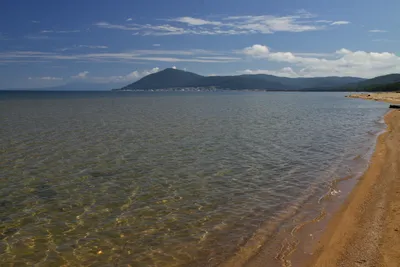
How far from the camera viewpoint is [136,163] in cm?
2245

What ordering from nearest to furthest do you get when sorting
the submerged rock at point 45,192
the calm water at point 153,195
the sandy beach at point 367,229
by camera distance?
the sandy beach at point 367,229 → the calm water at point 153,195 → the submerged rock at point 45,192

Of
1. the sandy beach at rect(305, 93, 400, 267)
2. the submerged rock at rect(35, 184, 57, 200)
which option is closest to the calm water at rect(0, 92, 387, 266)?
the submerged rock at rect(35, 184, 57, 200)

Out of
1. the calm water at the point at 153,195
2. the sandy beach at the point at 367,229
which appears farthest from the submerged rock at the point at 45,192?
the sandy beach at the point at 367,229

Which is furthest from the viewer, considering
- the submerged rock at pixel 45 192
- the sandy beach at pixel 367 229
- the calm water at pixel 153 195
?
the submerged rock at pixel 45 192

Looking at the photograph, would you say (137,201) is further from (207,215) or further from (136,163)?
(136,163)

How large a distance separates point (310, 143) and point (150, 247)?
23.2 m

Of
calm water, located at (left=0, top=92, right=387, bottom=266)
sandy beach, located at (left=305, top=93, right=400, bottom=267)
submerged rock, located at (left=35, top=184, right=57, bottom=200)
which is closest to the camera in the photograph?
sandy beach, located at (left=305, top=93, right=400, bottom=267)

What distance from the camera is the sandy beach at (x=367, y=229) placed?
9.62 m

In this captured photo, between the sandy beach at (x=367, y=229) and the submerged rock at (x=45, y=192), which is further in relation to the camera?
the submerged rock at (x=45, y=192)

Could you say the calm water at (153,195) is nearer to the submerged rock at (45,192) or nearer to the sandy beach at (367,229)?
the submerged rock at (45,192)

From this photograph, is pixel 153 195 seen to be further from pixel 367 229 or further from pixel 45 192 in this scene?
pixel 367 229

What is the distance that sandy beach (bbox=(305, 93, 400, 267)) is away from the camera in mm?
9625

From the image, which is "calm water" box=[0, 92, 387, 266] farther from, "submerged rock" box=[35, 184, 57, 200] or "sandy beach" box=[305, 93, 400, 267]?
"sandy beach" box=[305, 93, 400, 267]

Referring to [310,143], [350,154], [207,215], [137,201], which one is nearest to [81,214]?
[137,201]
